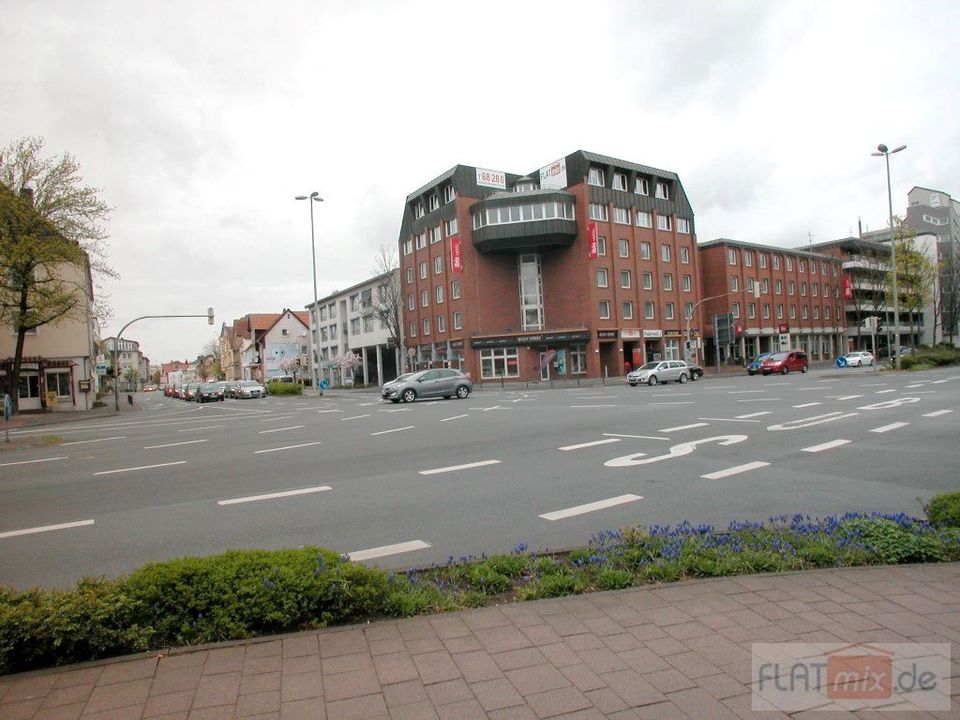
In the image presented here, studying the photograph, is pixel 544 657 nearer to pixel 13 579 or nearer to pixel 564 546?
pixel 564 546

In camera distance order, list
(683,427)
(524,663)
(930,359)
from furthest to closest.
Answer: (930,359)
(683,427)
(524,663)

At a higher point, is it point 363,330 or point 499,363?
point 363,330

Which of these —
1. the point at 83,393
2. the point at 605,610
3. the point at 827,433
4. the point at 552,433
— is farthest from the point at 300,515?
the point at 83,393

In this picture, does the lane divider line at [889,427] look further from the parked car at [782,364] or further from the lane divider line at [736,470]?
the parked car at [782,364]

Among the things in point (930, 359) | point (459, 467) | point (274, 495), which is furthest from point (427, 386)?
point (930, 359)

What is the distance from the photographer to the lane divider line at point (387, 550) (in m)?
5.50

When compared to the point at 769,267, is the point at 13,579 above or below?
below

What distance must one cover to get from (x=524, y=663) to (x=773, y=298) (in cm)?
7430

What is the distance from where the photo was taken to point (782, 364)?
45844 millimetres

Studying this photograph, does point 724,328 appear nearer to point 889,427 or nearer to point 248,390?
point 889,427

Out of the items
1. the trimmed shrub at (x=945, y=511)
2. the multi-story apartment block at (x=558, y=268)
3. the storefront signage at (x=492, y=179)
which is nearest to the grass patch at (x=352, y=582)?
the trimmed shrub at (x=945, y=511)

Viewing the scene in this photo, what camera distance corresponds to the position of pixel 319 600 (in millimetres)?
3721

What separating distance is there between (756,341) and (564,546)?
228 ft

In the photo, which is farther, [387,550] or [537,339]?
[537,339]
